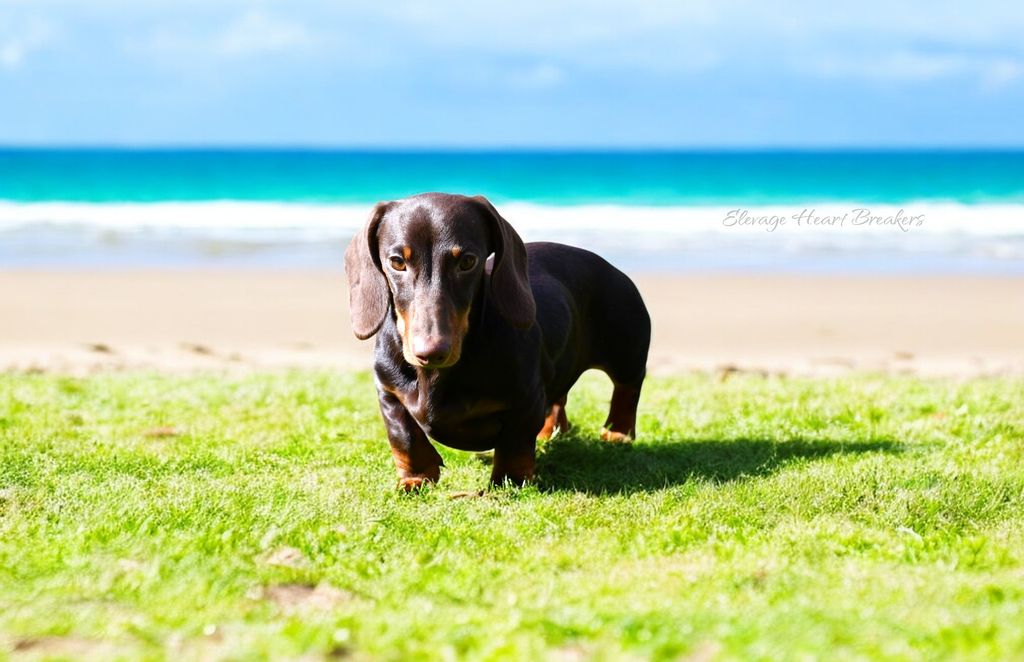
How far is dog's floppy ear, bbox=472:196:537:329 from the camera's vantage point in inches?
218

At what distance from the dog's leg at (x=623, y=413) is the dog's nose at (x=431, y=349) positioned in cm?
224

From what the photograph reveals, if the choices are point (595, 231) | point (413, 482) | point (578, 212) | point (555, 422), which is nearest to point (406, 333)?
point (413, 482)

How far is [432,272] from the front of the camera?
519cm

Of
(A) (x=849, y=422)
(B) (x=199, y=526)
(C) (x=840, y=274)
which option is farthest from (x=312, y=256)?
(B) (x=199, y=526)

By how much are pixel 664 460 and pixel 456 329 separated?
6.22 feet

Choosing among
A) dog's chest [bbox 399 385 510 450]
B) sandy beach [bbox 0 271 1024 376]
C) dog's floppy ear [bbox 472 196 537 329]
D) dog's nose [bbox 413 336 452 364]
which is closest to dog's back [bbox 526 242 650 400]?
dog's chest [bbox 399 385 510 450]

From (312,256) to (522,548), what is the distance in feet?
62.8

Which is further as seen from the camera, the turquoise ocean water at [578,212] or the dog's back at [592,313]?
the turquoise ocean water at [578,212]

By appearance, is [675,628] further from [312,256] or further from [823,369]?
[312,256]

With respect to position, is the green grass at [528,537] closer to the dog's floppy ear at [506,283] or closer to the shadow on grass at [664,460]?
the shadow on grass at [664,460]

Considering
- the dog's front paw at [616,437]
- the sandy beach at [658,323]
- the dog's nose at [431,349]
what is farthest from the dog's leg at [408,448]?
the sandy beach at [658,323]

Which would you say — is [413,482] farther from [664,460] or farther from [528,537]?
[664,460]

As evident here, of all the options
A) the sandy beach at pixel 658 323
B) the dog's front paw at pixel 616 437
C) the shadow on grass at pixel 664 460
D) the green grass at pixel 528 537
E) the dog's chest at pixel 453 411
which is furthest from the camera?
the sandy beach at pixel 658 323

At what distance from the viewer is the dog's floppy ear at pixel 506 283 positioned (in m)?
5.54
